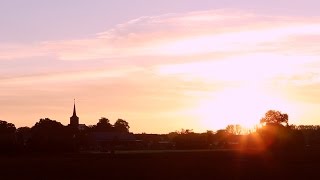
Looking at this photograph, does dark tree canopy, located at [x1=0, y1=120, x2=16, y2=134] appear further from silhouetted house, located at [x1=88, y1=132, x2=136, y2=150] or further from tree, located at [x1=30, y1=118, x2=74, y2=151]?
tree, located at [x1=30, y1=118, x2=74, y2=151]

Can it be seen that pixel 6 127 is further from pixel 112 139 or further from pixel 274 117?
pixel 274 117

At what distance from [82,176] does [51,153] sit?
56.2 m

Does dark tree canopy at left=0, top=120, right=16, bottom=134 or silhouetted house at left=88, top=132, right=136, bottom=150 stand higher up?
dark tree canopy at left=0, top=120, right=16, bottom=134

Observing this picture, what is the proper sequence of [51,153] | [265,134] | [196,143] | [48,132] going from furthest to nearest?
[196,143] < [265,134] < [48,132] < [51,153]

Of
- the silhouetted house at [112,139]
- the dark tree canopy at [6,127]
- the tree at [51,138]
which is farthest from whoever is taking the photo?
the silhouetted house at [112,139]

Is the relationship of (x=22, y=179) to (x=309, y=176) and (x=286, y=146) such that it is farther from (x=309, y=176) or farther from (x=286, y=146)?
(x=286, y=146)

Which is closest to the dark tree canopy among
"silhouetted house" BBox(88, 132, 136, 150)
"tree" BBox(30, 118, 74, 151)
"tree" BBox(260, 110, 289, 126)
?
"silhouetted house" BBox(88, 132, 136, 150)

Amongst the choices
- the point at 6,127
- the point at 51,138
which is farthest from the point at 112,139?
the point at 51,138

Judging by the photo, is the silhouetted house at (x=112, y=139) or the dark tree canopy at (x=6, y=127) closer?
the dark tree canopy at (x=6, y=127)

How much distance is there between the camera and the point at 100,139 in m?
188

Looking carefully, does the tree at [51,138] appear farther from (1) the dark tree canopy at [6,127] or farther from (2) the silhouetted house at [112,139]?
(2) the silhouetted house at [112,139]

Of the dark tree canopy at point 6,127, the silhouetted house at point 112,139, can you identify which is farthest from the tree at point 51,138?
the silhouetted house at point 112,139

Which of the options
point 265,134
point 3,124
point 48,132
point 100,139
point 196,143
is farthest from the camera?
point 100,139

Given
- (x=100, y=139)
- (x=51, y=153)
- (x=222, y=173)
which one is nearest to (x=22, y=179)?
(x=222, y=173)
